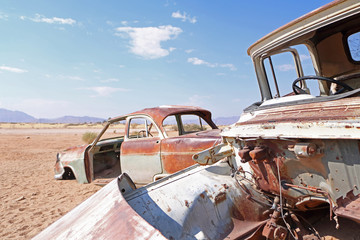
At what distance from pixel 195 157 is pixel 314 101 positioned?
1256 millimetres

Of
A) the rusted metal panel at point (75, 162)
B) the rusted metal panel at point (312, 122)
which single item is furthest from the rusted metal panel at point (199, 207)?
the rusted metal panel at point (75, 162)

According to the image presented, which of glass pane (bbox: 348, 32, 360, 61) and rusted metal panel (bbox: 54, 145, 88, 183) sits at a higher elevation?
glass pane (bbox: 348, 32, 360, 61)

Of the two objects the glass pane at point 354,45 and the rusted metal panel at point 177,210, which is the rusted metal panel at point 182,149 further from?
the glass pane at point 354,45

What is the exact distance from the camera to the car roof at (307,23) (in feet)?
5.67

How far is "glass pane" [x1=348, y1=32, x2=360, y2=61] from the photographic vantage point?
10.5 feet

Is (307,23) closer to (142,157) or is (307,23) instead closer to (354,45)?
(354,45)

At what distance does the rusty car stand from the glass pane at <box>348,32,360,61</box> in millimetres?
2174

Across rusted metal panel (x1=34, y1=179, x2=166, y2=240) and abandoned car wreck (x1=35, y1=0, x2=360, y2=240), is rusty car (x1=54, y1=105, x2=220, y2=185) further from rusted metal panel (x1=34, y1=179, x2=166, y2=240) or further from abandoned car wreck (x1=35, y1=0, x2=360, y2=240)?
rusted metal panel (x1=34, y1=179, x2=166, y2=240)

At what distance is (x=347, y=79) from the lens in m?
3.29

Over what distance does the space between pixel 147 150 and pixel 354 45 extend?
355 cm

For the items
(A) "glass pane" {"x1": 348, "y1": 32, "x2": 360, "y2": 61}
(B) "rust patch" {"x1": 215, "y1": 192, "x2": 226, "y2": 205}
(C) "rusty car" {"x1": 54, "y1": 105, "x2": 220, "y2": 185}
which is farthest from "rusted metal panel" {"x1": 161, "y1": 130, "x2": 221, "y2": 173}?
(A) "glass pane" {"x1": 348, "y1": 32, "x2": 360, "y2": 61}

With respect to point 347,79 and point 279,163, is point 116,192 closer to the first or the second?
point 279,163

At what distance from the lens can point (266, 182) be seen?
208 centimetres

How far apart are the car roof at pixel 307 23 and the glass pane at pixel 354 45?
5.03ft
